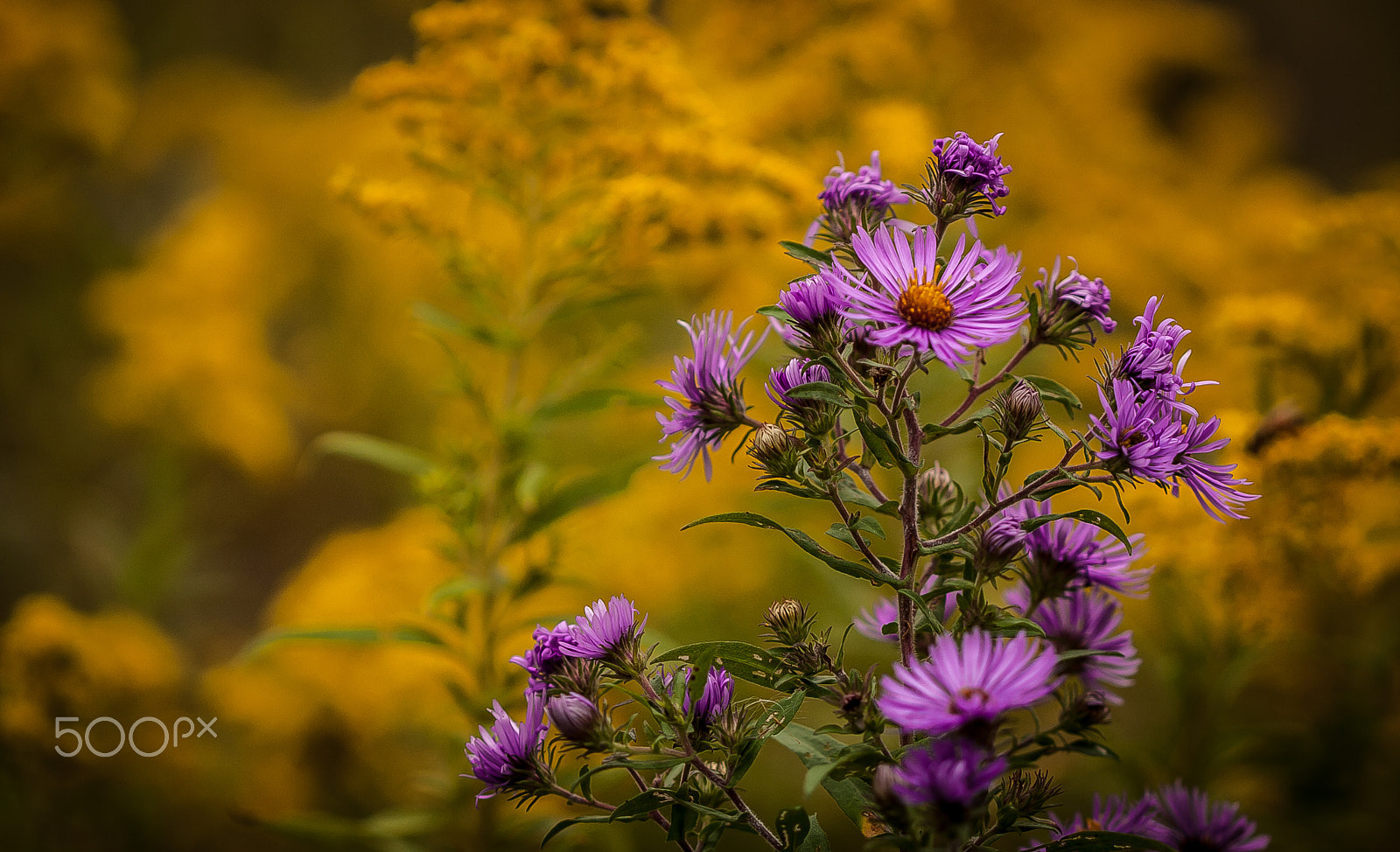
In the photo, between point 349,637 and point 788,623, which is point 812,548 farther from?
point 349,637

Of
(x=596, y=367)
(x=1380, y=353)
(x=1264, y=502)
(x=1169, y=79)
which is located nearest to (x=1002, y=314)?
(x=596, y=367)

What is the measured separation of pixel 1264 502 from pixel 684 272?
906 mm

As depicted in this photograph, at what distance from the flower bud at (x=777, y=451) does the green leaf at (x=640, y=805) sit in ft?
0.67

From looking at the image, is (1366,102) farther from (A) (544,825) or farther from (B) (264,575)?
(B) (264,575)

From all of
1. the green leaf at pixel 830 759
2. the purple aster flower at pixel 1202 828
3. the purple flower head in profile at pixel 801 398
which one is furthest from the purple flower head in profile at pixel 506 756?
the purple aster flower at pixel 1202 828

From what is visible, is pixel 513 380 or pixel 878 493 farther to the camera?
pixel 513 380

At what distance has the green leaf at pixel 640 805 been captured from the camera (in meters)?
0.48

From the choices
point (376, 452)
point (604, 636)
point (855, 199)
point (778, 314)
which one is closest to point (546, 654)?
point (604, 636)

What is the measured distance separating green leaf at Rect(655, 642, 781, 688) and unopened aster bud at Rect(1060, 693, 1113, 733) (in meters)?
0.21

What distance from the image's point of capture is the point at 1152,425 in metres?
0.48

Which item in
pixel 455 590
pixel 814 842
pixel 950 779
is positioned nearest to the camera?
pixel 950 779

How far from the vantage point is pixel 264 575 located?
2.25 meters

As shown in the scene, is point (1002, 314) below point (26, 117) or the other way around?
below

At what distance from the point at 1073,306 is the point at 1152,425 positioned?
3.3 inches
